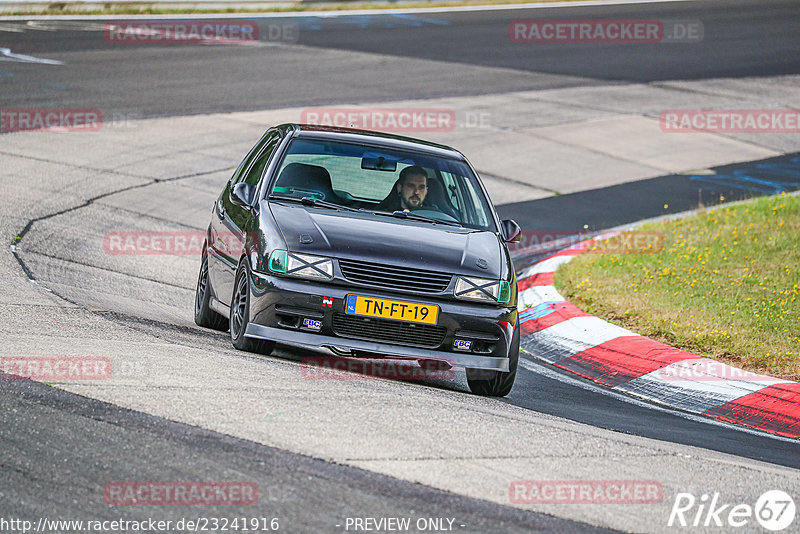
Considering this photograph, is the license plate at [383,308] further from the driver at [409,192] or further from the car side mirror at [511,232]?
the car side mirror at [511,232]

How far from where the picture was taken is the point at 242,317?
795cm

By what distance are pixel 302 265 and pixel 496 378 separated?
1537mm

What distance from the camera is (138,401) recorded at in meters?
6.01

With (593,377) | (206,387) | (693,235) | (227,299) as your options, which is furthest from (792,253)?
(206,387)

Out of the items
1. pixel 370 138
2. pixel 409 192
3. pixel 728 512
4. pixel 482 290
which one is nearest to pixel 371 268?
pixel 482 290

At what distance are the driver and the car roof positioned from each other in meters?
0.36

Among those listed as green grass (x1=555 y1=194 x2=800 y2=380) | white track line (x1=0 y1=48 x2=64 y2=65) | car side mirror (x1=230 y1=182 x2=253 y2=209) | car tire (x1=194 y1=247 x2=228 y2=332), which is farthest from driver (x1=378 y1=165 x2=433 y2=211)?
white track line (x1=0 y1=48 x2=64 y2=65)

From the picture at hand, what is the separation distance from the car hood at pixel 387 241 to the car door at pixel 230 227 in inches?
17.8

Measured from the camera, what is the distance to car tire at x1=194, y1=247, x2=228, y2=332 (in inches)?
363

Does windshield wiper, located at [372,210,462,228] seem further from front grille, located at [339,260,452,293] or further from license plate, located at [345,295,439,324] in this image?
license plate, located at [345,295,439,324]

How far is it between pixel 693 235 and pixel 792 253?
1.52m

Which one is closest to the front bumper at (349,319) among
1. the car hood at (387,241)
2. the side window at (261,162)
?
the car hood at (387,241)

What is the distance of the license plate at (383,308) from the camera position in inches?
291

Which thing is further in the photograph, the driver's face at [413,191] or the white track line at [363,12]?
the white track line at [363,12]
